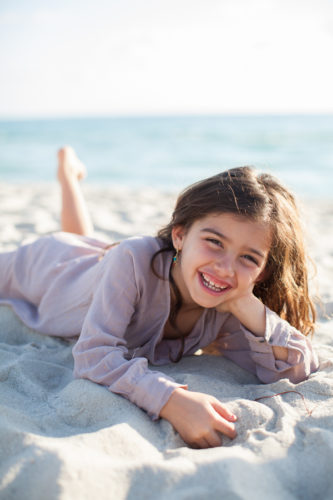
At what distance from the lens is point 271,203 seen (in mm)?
1921

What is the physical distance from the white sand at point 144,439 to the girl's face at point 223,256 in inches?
15.0

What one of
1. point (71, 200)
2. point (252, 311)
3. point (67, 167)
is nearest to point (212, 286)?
point (252, 311)

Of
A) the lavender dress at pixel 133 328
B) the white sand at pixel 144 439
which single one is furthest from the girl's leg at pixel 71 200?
the white sand at pixel 144 439

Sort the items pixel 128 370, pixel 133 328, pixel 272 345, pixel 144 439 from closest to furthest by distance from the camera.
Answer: pixel 144 439, pixel 128 370, pixel 272 345, pixel 133 328

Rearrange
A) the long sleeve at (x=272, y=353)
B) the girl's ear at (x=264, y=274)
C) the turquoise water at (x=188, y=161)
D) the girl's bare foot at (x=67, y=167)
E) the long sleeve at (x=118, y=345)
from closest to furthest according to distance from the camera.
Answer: the long sleeve at (x=118, y=345), the long sleeve at (x=272, y=353), the girl's ear at (x=264, y=274), the girl's bare foot at (x=67, y=167), the turquoise water at (x=188, y=161)

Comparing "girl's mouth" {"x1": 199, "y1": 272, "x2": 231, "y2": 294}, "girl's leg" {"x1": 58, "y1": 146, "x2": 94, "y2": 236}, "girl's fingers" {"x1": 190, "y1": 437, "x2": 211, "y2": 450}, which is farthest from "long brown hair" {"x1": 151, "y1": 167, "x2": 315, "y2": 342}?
"girl's leg" {"x1": 58, "y1": 146, "x2": 94, "y2": 236}

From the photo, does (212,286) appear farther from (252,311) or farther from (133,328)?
(133,328)

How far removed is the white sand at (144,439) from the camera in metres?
1.20

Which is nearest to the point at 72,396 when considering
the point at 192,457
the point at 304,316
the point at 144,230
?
the point at 192,457

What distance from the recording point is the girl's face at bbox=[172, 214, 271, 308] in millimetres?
1817

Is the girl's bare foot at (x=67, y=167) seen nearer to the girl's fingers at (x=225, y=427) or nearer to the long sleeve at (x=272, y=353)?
the long sleeve at (x=272, y=353)

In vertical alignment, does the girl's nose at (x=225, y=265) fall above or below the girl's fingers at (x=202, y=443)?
above

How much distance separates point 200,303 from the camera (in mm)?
1904

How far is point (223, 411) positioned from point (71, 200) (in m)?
2.30
